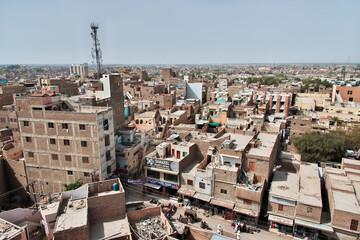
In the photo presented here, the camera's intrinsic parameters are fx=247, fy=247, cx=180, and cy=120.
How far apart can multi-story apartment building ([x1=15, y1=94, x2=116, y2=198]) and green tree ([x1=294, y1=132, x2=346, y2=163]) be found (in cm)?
2609

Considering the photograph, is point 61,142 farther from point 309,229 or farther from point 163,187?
point 309,229

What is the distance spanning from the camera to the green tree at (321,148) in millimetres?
32875

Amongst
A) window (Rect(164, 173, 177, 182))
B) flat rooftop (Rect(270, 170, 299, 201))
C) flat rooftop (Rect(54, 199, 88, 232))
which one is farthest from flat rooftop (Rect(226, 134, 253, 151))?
flat rooftop (Rect(54, 199, 88, 232))

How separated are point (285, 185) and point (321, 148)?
13.2 meters

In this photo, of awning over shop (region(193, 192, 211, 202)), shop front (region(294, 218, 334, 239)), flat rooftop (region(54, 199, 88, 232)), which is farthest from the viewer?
awning over shop (region(193, 192, 211, 202))

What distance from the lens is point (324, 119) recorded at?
45.9 metres

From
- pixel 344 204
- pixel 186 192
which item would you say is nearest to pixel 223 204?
pixel 186 192

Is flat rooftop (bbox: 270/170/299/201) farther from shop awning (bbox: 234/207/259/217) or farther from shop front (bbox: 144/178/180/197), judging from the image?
Result: shop front (bbox: 144/178/180/197)

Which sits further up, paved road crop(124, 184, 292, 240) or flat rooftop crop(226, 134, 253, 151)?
flat rooftop crop(226, 134, 253, 151)

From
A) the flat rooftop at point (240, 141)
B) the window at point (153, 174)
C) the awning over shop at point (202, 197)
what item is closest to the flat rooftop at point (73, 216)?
the window at point (153, 174)

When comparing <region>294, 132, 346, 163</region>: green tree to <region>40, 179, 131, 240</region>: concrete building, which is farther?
<region>294, 132, 346, 163</region>: green tree

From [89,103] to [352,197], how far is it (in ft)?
97.1

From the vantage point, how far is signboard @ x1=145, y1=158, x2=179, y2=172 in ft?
85.7

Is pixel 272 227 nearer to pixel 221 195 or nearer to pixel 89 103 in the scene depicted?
pixel 221 195
